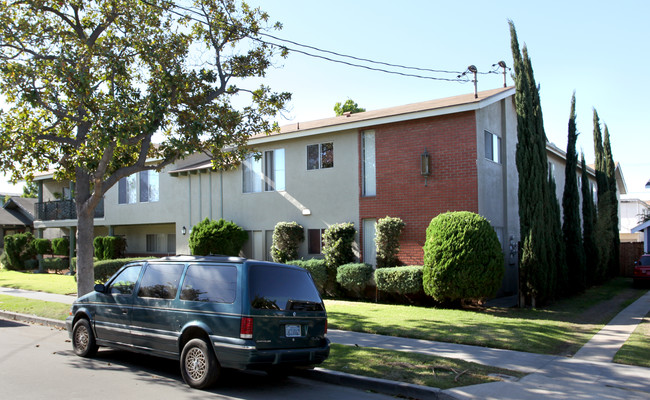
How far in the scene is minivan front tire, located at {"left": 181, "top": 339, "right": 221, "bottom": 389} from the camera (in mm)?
7082

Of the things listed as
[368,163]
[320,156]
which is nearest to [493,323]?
[368,163]

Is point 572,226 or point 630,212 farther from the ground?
point 630,212

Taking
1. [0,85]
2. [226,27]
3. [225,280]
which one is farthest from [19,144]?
[225,280]

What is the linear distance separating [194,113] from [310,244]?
23.3ft

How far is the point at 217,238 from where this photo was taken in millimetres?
20297

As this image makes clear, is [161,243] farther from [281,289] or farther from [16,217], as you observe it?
[281,289]

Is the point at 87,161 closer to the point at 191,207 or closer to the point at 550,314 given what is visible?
the point at 191,207

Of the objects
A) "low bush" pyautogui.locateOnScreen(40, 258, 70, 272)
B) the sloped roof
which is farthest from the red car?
"low bush" pyautogui.locateOnScreen(40, 258, 70, 272)

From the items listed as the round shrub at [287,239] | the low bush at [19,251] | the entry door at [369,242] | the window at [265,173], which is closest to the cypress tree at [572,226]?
the entry door at [369,242]

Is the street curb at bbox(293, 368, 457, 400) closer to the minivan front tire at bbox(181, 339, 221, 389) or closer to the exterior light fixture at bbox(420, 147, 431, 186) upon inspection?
the minivan front tire at bbox(181, 339, 221, 389)

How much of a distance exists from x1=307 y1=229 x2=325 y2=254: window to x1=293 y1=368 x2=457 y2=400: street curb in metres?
10.9

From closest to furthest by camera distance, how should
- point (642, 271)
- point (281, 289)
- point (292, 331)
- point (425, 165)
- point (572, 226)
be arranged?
point (292, 331), point (281, 289), point (425, 165), point (572, 226), point (642, 271)

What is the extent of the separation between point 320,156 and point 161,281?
38.6 feet

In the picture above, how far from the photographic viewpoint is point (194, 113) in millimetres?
14195
